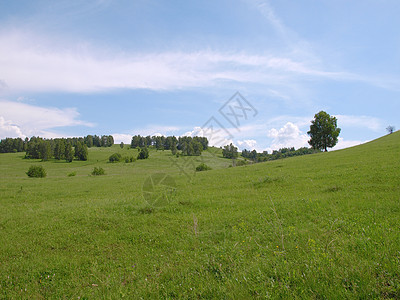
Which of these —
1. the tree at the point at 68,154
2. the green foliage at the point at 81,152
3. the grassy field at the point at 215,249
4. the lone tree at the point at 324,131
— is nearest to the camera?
the grassy field at the point at 215,249

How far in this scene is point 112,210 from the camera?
11.7 meters

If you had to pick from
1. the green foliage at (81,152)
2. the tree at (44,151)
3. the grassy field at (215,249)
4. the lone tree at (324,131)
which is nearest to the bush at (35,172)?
the grassy field at (215,249)

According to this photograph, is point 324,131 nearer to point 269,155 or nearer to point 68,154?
point 269,155

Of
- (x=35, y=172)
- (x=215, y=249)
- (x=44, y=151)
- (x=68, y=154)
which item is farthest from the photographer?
(x=44, y=151)

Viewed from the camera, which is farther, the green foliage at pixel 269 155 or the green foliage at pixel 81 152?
the green foliage at pixel 81 152

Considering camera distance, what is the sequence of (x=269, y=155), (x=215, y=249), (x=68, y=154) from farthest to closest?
(x=269, y=155)
(x=68, y=154)
(x=215, y=249)

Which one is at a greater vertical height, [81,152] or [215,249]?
[81,152]

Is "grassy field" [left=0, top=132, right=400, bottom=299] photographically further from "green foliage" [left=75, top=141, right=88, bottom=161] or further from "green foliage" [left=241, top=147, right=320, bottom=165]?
"green foliage" [left=75, top=141, right=88, bottom=161]

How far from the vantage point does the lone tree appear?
61000 millimetres

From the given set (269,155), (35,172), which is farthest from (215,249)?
(269,155)

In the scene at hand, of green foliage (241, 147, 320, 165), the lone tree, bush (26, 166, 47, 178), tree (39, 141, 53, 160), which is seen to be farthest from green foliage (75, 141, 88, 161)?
the lone tree

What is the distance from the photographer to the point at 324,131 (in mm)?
61625

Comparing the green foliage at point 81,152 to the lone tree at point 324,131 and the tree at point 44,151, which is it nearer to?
the tree at point 44,151

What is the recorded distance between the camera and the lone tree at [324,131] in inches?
2402
